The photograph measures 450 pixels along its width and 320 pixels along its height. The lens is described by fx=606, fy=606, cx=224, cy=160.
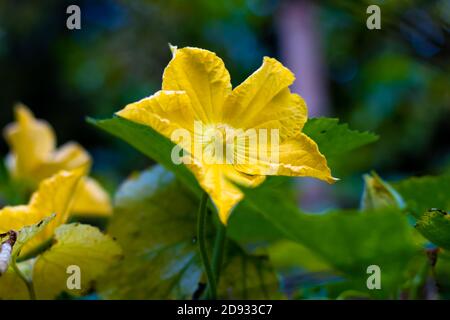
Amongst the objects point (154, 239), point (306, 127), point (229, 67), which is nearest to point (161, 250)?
point (154, 239)

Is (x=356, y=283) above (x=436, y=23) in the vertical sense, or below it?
below

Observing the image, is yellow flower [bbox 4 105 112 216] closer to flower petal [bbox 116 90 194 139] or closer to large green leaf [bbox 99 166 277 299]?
large green leaf [bbox 99 166 277 299]

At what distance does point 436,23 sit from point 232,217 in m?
0.27

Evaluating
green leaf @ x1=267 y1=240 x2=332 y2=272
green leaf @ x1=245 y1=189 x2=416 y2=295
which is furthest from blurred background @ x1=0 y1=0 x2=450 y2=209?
green leaf @ x1=245 y1=189 x2=416 y2=295

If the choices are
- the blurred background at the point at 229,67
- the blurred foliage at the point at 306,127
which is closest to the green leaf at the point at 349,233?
the blurred foliage at the point at 306,127

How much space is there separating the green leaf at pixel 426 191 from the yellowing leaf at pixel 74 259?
154 mm

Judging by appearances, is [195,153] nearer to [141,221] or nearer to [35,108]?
[141,221]

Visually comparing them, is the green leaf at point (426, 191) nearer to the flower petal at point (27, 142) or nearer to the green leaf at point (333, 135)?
the green leaf at point (333, 135)

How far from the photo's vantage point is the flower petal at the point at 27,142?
0.47m

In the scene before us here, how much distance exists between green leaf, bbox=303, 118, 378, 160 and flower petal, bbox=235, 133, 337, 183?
0.09 feet

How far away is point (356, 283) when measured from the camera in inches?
11.8

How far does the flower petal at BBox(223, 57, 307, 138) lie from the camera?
250 millimetres

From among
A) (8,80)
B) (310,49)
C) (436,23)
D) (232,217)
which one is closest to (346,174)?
(310,49)

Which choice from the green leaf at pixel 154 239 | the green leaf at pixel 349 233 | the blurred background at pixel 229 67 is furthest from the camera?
the blurred background at pixel 229 67
